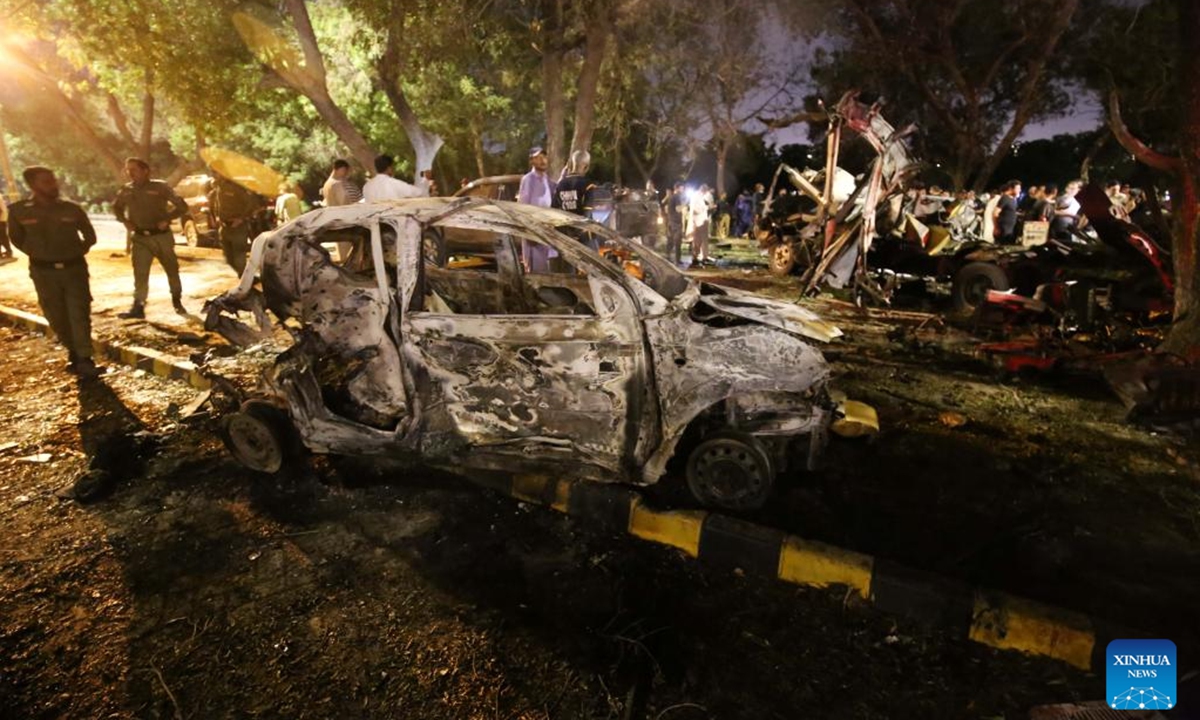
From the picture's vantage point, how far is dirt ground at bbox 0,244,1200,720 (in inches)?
93.2

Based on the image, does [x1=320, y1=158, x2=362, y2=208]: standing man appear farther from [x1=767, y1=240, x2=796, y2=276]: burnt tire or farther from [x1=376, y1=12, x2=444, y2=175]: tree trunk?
[x1=767, y1=240, x2=796, y2=276]: burnt tire

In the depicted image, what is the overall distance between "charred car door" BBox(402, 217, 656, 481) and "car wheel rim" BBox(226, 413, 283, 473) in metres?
1.20

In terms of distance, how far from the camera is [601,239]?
4055 mm

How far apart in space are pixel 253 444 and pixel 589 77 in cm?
946

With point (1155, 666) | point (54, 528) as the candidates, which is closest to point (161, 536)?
point (54, 528)

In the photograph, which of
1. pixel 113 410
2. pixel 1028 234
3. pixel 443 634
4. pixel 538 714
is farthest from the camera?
pixel 1028 234

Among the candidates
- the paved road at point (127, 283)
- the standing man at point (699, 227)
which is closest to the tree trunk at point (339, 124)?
the paved road at point (127, 283)

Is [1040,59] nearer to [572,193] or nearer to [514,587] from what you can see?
[572,193]

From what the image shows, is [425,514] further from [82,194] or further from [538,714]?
[82,194]

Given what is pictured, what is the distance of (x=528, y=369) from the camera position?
3.27 meters

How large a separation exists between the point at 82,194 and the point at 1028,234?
142ft

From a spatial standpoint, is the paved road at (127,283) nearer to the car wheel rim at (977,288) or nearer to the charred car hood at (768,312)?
the charred car hood at (768,312)

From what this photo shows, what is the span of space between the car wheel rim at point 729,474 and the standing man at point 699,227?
Answer: 10333mm

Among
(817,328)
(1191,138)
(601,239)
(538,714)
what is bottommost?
(538,714)
